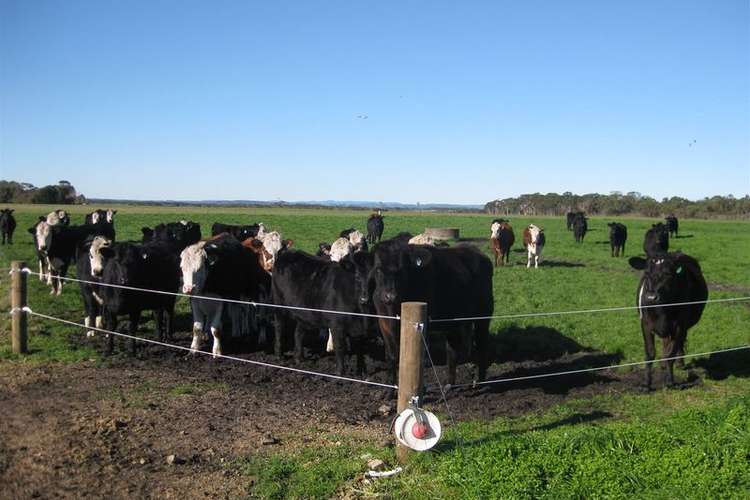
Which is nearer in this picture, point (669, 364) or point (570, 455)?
point (570, 455)

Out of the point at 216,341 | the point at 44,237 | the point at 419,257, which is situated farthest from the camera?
the point at 44,237

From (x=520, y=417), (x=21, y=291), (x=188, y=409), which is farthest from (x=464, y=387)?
(x=21, y=291)

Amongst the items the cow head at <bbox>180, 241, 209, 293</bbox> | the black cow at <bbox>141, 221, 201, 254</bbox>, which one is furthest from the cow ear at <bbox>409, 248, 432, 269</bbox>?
the black cow at <bbox>141, 221, 201, 254</bbox>

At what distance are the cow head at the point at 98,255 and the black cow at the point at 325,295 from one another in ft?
9.46

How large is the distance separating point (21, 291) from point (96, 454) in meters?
5.02

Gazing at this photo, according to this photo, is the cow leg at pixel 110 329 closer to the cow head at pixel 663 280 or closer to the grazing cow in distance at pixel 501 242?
the cow head at pixel 663 280

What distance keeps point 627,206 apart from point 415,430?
94.7 m

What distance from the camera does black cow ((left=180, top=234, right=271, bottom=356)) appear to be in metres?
11.1

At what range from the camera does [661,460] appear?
5.62 m

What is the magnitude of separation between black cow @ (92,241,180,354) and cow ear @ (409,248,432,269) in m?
4.72

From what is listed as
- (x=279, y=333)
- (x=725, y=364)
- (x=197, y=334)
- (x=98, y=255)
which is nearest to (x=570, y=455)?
(x=725, y=364)

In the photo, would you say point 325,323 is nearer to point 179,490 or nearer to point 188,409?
point 188,409

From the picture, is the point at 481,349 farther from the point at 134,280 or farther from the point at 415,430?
the point at 134,280

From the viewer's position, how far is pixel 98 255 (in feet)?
39.6
